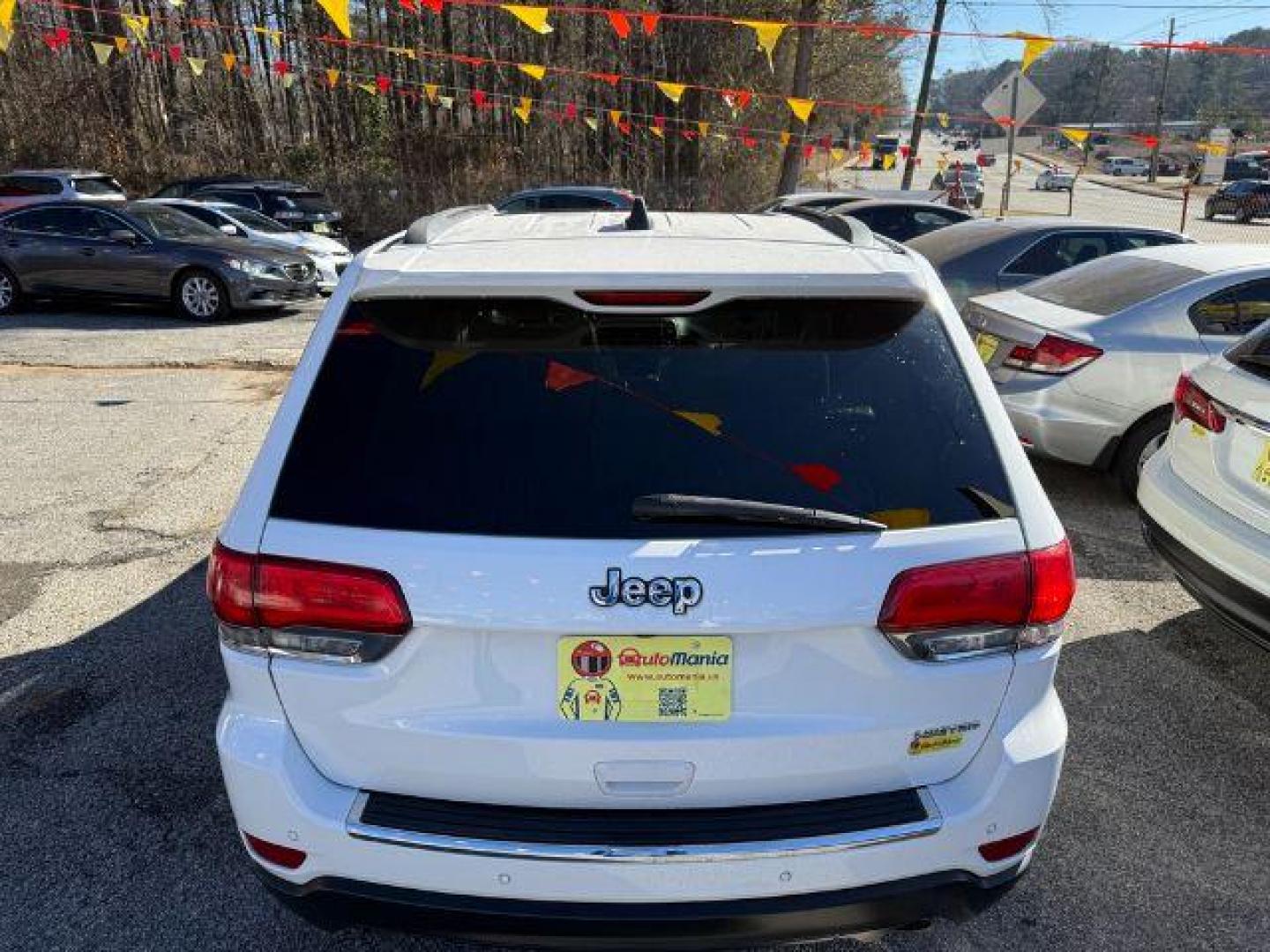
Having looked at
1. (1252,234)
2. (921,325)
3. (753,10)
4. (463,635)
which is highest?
(753,10)

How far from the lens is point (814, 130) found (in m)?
32.2

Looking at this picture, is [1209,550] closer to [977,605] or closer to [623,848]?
[977,605]

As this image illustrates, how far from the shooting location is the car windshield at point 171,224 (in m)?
12.6

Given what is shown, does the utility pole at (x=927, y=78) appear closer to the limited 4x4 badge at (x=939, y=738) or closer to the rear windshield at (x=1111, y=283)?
the rear windshield at (x=1111, y=283)

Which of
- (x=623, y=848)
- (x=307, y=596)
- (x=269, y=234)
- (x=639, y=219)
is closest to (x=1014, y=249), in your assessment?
Answer: (x=639, y=219)

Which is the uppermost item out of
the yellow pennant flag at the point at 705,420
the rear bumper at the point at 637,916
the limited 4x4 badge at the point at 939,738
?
the yellow pennant flag at the point at 705,420

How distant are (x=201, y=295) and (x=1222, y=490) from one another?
11.9m

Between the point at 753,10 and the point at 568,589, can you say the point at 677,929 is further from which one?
the point at 753,10

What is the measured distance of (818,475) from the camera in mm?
1970

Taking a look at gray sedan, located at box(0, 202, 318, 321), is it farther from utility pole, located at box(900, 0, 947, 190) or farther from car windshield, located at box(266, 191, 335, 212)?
utility pole, located at box(900, 0, 947, 190)

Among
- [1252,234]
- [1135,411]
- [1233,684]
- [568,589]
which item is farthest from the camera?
[1252,234]

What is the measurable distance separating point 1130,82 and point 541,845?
12796 centimetres

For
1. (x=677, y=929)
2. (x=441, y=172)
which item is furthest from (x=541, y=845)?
(x=441, y=172)

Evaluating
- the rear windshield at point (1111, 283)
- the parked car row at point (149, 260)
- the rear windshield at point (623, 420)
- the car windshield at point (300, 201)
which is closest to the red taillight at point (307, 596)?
the rear windshield at point (623, 420)
